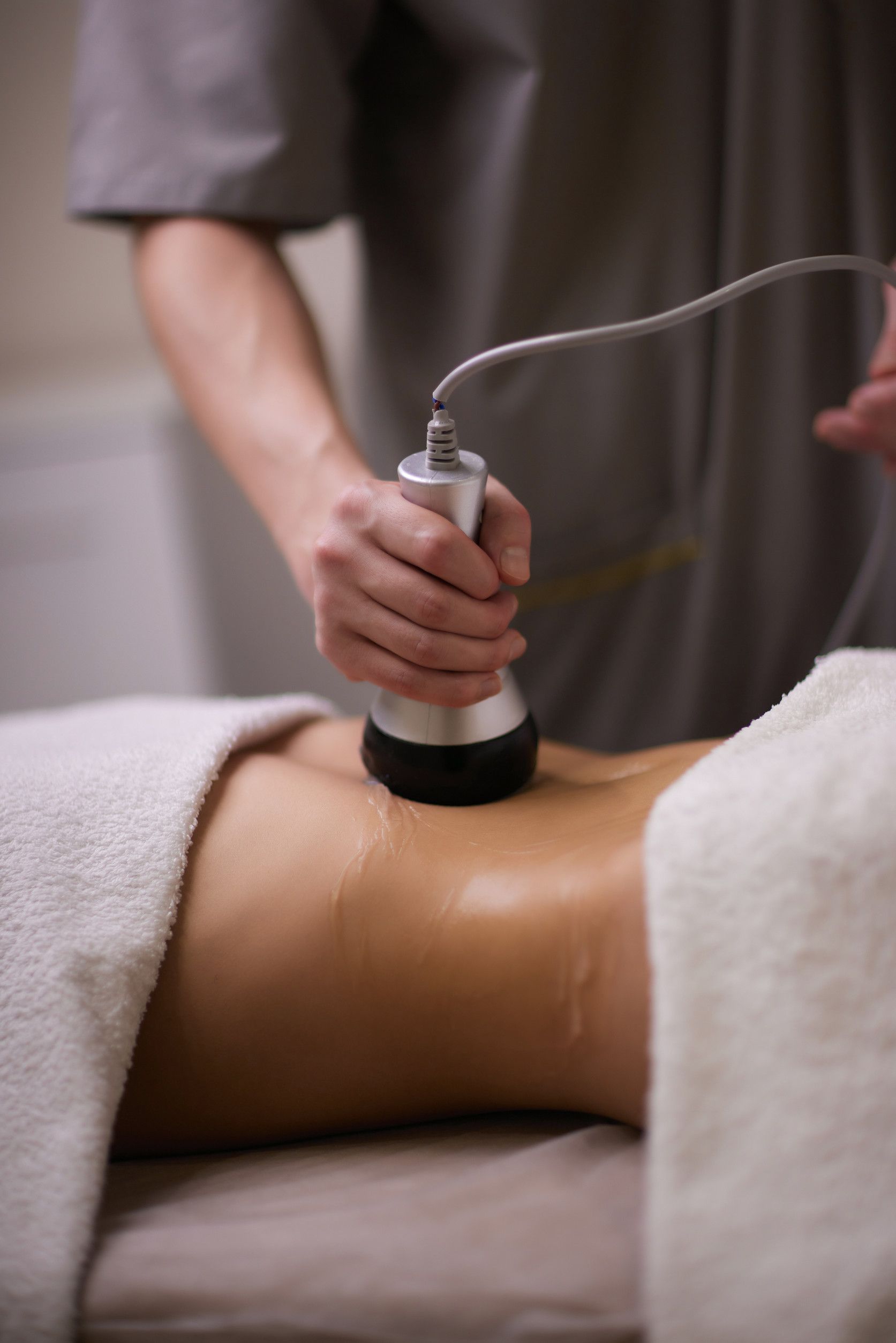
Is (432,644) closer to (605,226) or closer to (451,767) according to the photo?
(451,767)

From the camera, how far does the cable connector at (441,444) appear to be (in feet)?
1.58

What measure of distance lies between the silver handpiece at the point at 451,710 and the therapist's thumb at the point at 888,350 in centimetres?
34

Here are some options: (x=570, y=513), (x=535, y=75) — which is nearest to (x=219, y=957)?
(x=570, y=513)

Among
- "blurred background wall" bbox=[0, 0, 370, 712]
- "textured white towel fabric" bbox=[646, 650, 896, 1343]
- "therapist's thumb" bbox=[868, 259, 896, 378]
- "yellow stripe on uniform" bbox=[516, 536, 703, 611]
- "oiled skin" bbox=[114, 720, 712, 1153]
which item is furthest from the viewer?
"blurred background wall" bbox=[0, 0, 370, 712]

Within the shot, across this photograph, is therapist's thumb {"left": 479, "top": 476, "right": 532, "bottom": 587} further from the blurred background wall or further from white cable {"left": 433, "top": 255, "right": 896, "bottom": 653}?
the blurred background wall

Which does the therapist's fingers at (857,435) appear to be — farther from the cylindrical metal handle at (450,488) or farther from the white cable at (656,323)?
the cylindrical metal handle at (450,488)

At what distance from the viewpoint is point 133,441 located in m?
1.61

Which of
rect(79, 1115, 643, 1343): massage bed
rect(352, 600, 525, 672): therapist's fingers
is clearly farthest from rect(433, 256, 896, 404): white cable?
rect(79, 1115, 643, 1343): massage bed

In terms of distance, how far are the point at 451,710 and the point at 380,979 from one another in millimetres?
152

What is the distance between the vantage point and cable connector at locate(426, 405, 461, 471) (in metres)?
0.48

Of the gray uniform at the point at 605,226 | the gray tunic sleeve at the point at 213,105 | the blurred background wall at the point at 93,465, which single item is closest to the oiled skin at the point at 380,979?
the gray uniform at the point at 605,226

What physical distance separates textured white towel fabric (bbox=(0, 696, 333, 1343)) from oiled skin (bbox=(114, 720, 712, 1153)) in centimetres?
3

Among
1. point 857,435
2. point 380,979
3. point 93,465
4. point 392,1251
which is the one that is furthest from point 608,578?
point 93,465

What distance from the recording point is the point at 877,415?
2.34 ft
